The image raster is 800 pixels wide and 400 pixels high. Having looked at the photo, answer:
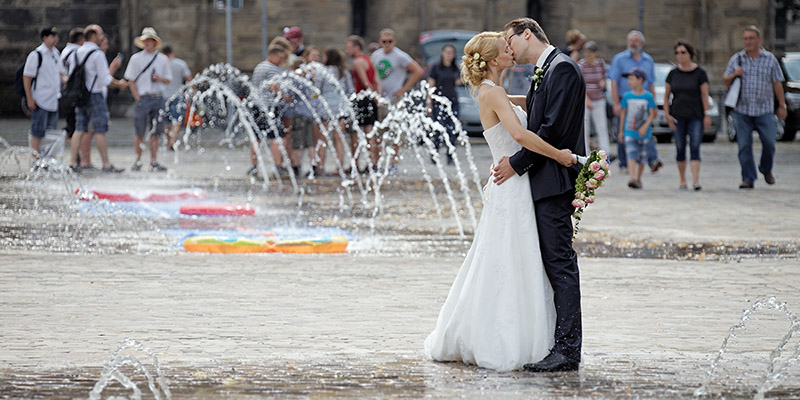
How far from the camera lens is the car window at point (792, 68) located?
27.8 meters

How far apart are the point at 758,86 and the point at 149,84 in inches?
316

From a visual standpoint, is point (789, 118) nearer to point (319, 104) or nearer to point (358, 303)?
point (319, 104)

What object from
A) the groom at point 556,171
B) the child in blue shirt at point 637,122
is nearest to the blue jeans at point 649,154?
the child in blue shirt at point 637,122

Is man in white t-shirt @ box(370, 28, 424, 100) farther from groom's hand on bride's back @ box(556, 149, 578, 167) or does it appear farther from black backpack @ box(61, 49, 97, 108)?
groom's hand on bride's back @ box(556, 149, 578, 167)

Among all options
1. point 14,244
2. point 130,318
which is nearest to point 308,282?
point 130,318

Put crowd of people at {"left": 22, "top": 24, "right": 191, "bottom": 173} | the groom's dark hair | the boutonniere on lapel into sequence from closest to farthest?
the boutonniere on lapel
the groom's dark hair
crowd of people at {"left": 22, "top": 24, "right": 191, "bottom": 173}

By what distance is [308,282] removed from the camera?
8.87m

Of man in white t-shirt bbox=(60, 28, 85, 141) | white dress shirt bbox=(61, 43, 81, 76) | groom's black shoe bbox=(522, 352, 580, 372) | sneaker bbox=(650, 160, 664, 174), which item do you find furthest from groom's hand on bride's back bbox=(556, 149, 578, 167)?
white dress shirt bbox=(61, 43, 81, 76)

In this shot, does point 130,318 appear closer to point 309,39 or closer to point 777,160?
point 777,160

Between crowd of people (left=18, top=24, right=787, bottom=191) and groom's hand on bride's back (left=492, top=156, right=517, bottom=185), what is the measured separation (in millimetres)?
9813

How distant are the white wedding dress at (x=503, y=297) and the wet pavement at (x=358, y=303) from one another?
11 centimetres

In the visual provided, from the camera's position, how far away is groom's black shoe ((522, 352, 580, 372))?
20.2ft

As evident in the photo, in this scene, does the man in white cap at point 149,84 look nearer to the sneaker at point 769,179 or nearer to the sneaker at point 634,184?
the sneaker at point 634,184

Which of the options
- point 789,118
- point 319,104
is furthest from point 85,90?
point 789,118
